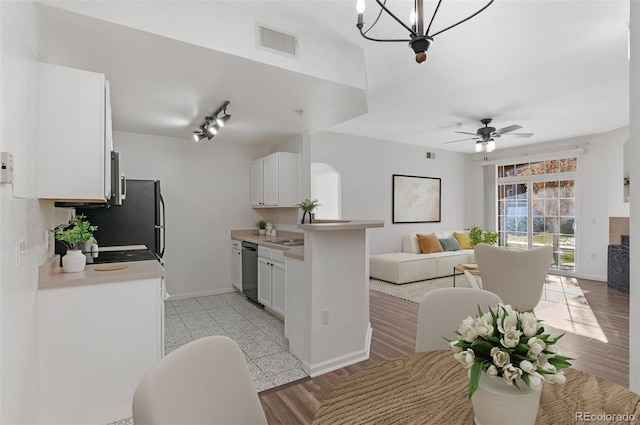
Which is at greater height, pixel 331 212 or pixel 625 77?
pixel 625 77

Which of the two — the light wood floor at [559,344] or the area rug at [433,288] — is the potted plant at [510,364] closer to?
the light wood floor at [559,344]

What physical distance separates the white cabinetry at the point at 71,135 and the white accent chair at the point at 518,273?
3.24 metres

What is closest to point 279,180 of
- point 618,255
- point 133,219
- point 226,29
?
point 133,219

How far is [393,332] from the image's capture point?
11.6ft

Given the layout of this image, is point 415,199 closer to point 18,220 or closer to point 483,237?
point 483,237

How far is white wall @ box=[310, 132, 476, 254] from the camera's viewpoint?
232 inches

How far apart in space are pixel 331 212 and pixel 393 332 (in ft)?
16.2

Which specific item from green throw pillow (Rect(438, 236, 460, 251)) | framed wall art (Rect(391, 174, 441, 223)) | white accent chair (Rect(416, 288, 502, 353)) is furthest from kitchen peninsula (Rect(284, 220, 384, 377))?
green throw pillow (Rect(438, 236, 460, 251))

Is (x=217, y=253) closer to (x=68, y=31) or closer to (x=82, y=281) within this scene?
(x=82, y=281)

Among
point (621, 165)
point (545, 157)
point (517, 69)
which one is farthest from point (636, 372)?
point (545, 157)

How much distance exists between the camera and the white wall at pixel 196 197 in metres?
4.72

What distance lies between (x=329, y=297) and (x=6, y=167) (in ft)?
6.95

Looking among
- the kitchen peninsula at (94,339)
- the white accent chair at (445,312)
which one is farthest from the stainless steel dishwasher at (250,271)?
the white accent chair at (445,312)

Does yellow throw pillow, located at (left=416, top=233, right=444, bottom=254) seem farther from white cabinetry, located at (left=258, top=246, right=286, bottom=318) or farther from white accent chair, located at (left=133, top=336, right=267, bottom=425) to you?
white accent chair, located at (left=133, top=336, right=267, bottom=425)
